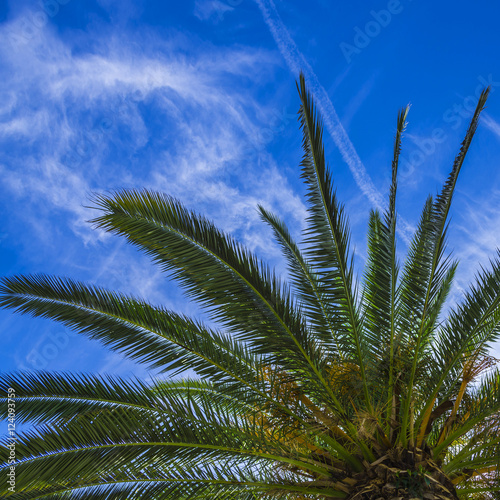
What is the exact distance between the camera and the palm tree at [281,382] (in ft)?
16.3

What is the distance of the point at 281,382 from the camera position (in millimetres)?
5402

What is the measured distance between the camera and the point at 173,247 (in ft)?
17.9

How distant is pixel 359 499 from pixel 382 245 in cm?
290

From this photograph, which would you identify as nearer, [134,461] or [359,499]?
[134,461]

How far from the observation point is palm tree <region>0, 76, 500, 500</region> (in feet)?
16.3

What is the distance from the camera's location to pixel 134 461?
4836 mm

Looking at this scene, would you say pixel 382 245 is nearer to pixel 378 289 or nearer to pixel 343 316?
pixel 378 289

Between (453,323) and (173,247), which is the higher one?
(173,247)

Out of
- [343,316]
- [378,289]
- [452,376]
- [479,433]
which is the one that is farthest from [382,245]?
[479,433]

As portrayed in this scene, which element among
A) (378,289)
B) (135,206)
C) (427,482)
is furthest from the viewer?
(378,289)

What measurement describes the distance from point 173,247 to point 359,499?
341 centimetres

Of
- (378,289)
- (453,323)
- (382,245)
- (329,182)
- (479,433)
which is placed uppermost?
(329,182)

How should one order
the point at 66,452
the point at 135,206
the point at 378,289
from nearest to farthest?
the point at 66,452
the point at 135,206
the point at 378,289

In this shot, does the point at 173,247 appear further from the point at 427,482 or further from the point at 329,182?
the point at 427,482
